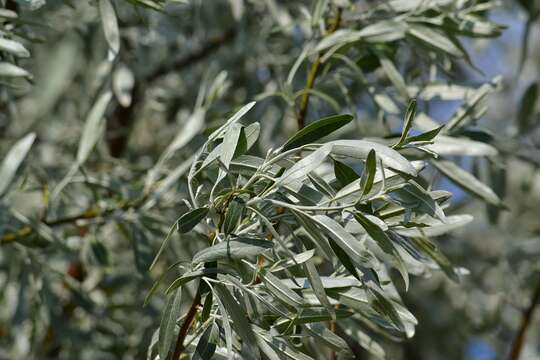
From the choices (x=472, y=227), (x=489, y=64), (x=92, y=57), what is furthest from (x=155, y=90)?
(x=489, y=64)

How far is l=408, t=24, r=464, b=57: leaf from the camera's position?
2.35 ft

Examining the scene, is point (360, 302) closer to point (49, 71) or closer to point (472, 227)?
point (49, 71)

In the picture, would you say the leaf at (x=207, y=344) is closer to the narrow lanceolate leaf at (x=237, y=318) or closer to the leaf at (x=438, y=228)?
the narrow lanceolate leaf at (x=237, y=318)

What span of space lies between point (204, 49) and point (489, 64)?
1.35m

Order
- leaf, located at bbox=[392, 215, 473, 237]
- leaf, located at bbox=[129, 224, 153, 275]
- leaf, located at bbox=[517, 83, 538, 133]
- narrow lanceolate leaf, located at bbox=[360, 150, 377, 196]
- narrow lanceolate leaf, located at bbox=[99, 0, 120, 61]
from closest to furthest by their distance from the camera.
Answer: narrow lanceolate leaf, located at bbox=[360, 150, 377, 196], leaf, located at bbox=[392, 215, 473, 237], narrow lanceolate leaf, located at bbox=[99, 0, 120, 61], leaf, located at bbox=[129, 224, 153, 275], leaf, located at bbox=[517, 83, 538, 133]

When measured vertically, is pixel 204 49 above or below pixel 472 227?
above

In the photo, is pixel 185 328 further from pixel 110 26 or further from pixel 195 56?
pixel 195 56

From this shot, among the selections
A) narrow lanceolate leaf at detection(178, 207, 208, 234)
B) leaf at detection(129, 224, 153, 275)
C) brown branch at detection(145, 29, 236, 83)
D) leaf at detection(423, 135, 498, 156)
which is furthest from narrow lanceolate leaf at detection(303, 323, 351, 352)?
brown branch at detection(145, 29, 236, 83)

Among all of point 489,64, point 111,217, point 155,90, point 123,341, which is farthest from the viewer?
point 489,64

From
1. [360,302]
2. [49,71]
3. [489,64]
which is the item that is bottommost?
[489,64]

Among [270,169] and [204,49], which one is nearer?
[270,169]

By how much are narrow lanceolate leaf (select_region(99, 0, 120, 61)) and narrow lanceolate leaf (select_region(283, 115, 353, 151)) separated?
0.22 metres

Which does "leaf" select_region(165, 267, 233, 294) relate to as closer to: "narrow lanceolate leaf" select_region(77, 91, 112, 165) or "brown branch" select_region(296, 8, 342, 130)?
"brown branch" select_region(296, 8, 342, 130)

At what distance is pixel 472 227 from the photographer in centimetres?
206
